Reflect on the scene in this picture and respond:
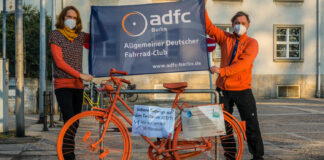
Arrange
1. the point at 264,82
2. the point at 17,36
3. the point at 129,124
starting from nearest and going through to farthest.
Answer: the point at 129,124 → the point at 17,36 → the point at 264,82

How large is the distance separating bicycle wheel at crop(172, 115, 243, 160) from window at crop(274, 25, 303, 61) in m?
16.7

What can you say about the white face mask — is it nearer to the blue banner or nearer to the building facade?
the blue banner

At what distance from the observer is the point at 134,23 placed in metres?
4.75

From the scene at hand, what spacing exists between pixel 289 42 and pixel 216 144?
17.4m

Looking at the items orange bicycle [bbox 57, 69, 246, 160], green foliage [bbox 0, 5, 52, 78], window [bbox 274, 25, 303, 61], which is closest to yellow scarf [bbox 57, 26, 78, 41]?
orange bicycle [bbox 57, 69, 246, 160]

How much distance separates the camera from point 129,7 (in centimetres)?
480

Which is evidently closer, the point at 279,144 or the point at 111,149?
the point at 111,149

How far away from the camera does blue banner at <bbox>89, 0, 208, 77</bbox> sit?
476 cm

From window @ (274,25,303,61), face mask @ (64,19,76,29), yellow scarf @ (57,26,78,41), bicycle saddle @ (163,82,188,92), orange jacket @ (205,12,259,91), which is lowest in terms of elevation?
bicycle saddle @ (163,82,188,92)

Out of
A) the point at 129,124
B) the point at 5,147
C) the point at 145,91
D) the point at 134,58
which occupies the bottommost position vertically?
the point at 5,147

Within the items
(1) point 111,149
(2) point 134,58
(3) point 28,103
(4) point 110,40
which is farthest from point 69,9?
(3) point 28,103

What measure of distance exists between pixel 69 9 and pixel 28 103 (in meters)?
9.92

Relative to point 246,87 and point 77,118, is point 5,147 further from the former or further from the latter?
point 246,87

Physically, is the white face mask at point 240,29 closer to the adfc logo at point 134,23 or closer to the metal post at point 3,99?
the adfc logo at point 134,23
